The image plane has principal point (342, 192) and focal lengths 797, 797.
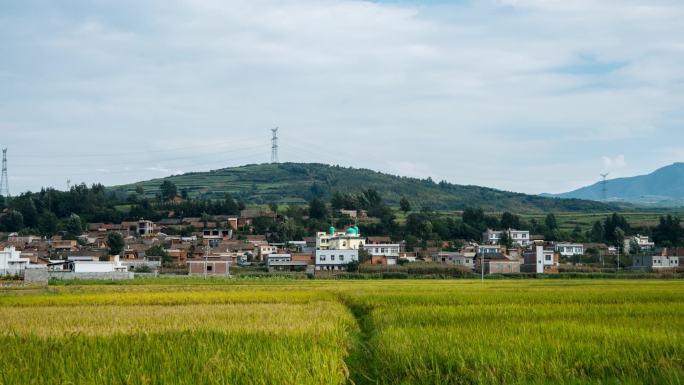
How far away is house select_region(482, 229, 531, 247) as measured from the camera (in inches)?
5773

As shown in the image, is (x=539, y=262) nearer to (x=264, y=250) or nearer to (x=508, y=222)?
(x=264, y=250)

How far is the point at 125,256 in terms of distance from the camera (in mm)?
123562

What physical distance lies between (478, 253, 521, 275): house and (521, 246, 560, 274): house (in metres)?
1.29

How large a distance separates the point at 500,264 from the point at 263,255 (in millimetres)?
39940

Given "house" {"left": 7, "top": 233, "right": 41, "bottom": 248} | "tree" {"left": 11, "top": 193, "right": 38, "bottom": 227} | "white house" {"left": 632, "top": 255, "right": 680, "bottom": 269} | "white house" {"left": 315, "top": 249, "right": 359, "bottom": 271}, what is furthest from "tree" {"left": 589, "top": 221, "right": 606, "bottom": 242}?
"tree" {"left": 11, "top": 193, "right": 38, "bottom": 227}

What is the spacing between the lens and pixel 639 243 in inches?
5733

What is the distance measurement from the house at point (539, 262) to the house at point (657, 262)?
12424mm

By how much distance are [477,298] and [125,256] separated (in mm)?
95938

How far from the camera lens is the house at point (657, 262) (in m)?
110

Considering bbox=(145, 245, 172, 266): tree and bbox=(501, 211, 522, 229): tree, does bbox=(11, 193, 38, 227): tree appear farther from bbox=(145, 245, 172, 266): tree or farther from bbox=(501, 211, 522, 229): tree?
bbox=(501, 211, 522, 229): tree

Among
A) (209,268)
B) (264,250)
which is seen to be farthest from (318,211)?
(209,268)

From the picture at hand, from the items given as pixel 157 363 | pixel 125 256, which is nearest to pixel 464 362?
pixel 157 363

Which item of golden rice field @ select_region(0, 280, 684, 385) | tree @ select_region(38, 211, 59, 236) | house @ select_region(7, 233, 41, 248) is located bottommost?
golden rice field @ select_region(0, 280, 684, 385)

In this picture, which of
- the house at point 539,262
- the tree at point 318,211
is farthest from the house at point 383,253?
the tree at point 318,211
